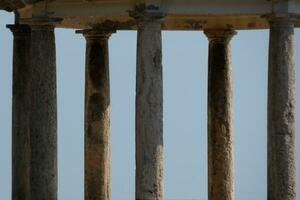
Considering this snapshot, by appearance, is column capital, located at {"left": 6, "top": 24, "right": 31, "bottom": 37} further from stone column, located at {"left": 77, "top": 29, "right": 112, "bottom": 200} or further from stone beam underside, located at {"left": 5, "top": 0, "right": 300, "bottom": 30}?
stone column, located at {"left": 77, "top": 29, "right": 112, "bottom": 200}

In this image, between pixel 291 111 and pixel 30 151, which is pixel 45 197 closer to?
pixel 30 151

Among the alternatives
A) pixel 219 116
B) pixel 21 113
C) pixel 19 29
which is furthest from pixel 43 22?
pixel 219 116

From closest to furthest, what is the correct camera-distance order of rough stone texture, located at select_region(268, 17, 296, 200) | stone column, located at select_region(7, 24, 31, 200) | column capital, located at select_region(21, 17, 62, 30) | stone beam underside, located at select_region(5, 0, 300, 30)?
stone beam underside, located at select_region(5, 0, 300, 30) → rough stone texture, located at select_region(268, 17, 296, 200) → column capital, located at select_region(21, 17, 62, 30) → stone column, located at select_region(7, 24, 31, 200)

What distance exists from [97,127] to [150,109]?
1174 centimetres

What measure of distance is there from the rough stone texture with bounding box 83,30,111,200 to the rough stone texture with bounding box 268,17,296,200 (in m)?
12.5

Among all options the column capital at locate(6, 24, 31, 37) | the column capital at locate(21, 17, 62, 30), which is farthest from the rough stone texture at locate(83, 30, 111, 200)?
the column capital at locate(21, 17, 62, 30)

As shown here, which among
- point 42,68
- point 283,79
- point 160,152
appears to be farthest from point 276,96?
point 42,68

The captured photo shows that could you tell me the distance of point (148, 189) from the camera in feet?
255

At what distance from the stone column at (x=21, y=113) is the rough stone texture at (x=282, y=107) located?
42.3ft

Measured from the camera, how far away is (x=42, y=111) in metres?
81.6

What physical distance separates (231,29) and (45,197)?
14.7 metres

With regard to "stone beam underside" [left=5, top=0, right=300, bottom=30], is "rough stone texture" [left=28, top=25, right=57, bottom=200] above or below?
below

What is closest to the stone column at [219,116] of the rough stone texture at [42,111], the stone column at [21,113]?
the stone column at [21,113]

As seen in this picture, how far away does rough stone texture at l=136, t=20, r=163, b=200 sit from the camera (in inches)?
3068
